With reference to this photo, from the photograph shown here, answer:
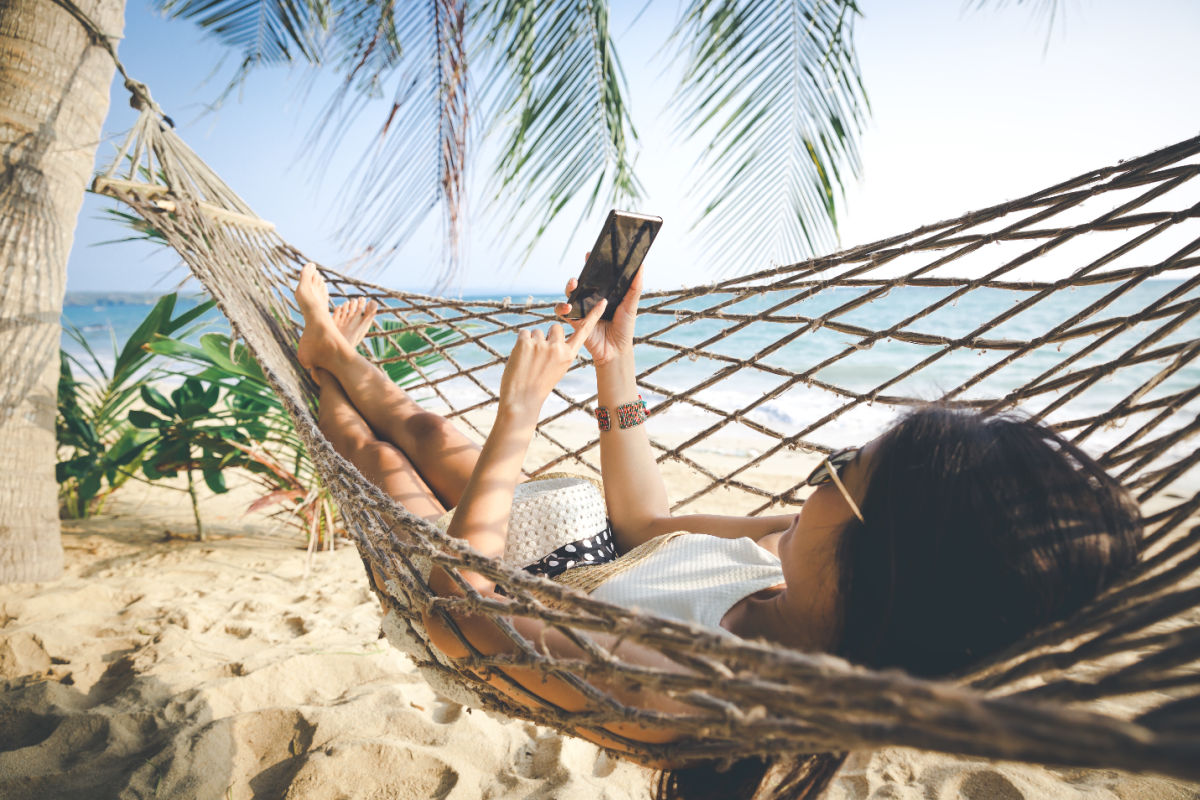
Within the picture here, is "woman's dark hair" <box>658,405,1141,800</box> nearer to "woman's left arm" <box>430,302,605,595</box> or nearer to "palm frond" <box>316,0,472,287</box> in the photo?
"woman's left arm" <box>430,302,605,595</box>

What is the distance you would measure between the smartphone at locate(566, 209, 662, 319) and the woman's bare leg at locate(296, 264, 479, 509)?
39cm

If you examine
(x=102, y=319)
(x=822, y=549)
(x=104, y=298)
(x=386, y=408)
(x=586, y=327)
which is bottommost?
(x=822, y=549)

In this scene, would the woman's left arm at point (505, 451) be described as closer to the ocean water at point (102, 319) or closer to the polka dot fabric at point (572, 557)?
the polka dot fabric at point (572, 557)

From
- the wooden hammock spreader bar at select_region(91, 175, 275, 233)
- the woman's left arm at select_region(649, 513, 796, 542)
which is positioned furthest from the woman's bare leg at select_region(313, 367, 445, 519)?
the wooden hammock spreader bar at select_region(91, 175, 275, 233)

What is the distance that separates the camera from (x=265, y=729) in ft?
3.84

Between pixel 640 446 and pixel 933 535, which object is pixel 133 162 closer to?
pixel 640 446

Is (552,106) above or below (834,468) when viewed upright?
above

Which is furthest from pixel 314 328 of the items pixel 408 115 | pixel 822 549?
pixel 822 549

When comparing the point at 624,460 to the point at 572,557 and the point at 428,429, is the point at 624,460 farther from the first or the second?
the point at 428,429

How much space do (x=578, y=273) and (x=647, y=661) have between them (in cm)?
76

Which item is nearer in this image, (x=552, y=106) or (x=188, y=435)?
(x=552, y=106)

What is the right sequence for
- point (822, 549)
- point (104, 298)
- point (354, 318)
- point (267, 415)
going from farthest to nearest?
point (104, 298)
point (267, 415)
point (354, 318)
point (822, 549)

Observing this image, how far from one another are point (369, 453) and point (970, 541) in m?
1.09

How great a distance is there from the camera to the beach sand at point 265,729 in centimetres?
105
